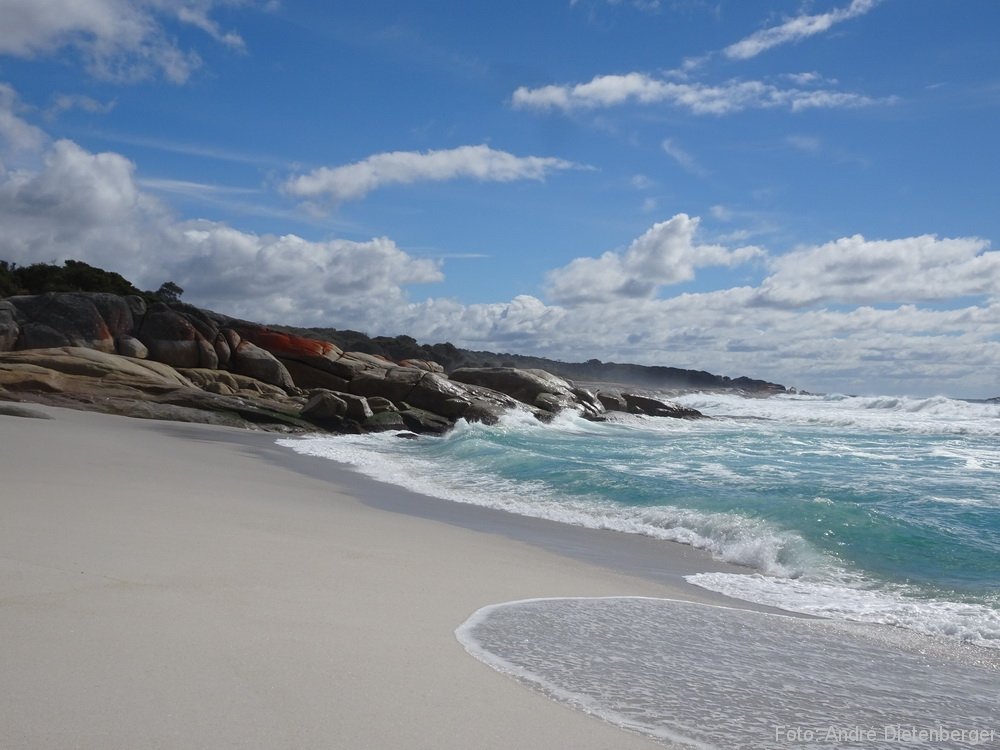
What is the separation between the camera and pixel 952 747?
356 centimetres

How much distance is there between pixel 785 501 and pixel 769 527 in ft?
6.25

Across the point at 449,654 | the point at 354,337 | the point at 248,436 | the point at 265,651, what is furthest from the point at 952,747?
the point at 354,337

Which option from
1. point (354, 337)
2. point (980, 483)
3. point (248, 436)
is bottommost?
point (248, 436)

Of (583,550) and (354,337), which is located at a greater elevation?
(354,337)

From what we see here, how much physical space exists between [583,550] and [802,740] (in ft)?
17.0

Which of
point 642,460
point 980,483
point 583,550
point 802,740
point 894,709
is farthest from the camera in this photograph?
point 642,460

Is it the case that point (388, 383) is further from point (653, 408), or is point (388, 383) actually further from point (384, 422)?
point (653, 408)

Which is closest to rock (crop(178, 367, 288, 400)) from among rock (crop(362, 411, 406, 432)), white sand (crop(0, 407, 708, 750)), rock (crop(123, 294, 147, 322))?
rock (crop(123, 294, 147, 322))

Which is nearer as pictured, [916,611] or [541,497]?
[916,611]

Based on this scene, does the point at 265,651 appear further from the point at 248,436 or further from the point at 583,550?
the point at 248,436

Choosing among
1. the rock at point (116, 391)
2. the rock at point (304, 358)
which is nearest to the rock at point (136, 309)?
the rock at point (304, 358)

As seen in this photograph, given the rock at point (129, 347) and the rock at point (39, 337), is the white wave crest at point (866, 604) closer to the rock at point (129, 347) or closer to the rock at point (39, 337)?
the rock at point (129, 347)

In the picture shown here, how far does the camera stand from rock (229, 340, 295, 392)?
99.6 ft

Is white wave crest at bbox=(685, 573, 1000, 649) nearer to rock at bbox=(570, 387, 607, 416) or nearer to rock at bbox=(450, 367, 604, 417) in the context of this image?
rock at bbox=(450, 367, 604, 417)
